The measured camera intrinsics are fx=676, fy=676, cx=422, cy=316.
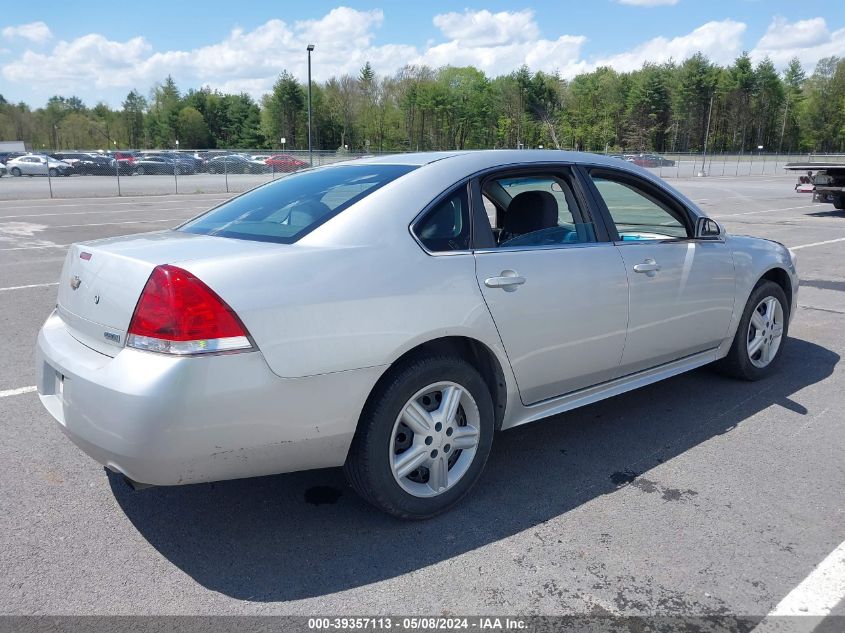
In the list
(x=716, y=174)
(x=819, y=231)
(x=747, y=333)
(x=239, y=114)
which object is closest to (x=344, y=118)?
(x=239, y=114)

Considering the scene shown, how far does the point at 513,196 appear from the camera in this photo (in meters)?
3.81

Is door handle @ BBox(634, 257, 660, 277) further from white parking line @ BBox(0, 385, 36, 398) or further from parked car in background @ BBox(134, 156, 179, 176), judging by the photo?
parked car in background @ BBox(134, 156, 179, 176)

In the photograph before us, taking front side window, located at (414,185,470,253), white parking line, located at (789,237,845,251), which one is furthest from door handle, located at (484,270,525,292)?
white parking line, located at (789,237,845,251)

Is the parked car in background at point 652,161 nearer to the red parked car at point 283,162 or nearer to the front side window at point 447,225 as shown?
the red parked car at point 283,162

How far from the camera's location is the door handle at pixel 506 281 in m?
3.04

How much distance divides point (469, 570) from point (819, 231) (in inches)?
572

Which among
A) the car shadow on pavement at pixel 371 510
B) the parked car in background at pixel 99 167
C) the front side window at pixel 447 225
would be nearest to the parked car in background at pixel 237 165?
the parked car in background at pixel 99 167

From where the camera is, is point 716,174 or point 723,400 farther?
point 716,174

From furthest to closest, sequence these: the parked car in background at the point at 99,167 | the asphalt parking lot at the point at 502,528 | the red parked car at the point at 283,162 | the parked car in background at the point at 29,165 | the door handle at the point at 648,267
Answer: the parked car in background at the point at 29,165
the parked car in background at the point at 99,167
the red parked car at the point at 283,162
the door handle at the point at 648,267
the asphalt parking lot at the point at 502,528

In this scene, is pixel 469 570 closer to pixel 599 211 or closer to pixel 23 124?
pixel 599 211

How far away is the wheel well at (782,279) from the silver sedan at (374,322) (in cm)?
112

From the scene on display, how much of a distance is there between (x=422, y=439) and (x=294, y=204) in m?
1.27

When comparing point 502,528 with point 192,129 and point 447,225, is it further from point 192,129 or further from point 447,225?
point 192,129

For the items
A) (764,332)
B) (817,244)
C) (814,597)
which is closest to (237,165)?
(817,244)
